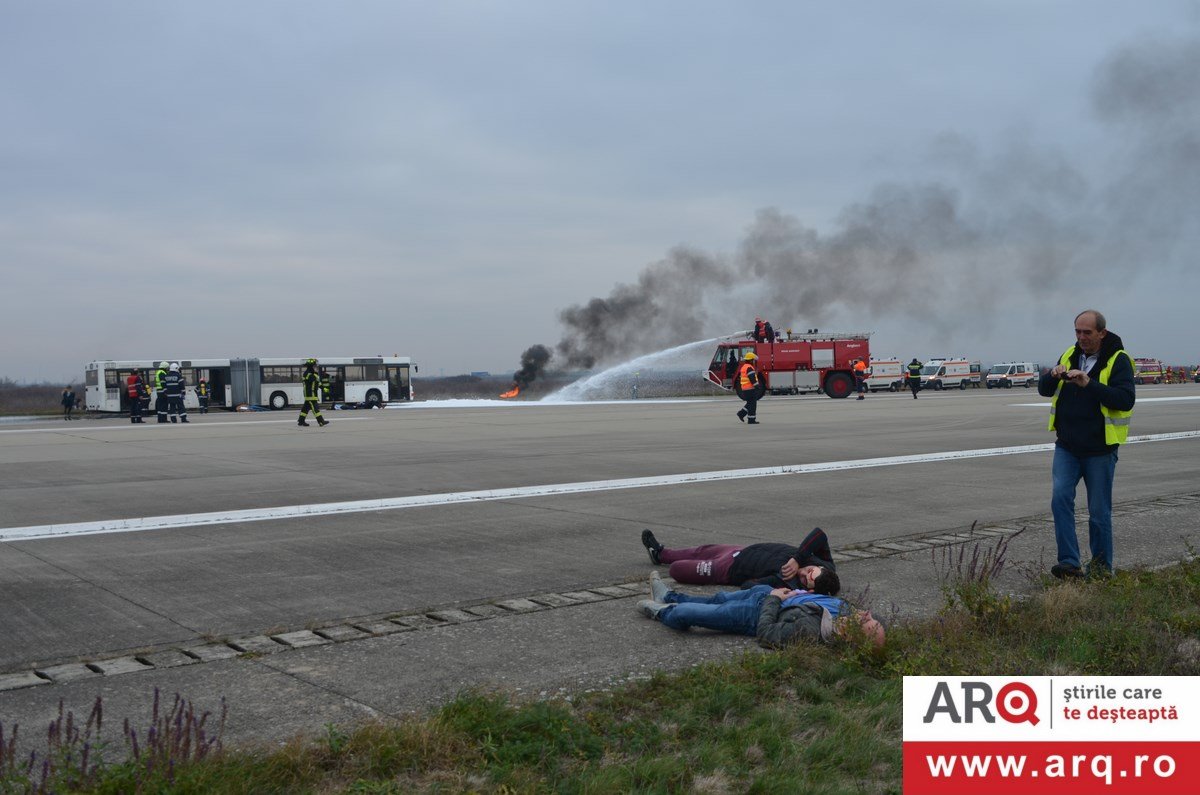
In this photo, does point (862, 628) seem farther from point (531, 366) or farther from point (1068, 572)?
point (531, 366)

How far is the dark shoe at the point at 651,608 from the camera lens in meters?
5.62

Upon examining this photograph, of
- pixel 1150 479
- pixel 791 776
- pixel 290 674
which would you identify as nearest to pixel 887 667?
pixel 791 776

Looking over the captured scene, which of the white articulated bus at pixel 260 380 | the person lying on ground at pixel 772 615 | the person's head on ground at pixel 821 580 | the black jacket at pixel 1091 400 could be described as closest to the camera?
the person lying on ground at pixel 772 615

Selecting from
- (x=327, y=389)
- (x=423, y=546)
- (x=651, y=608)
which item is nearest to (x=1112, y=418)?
(x=651, y=608)

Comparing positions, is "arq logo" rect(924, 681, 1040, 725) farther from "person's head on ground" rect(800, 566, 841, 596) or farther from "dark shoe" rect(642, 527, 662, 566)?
"dark shoe" rect(642, 527, 662, 566)

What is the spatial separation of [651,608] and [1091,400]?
325 cm

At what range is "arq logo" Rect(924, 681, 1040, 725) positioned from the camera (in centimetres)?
329

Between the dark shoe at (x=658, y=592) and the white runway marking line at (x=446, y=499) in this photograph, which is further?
the white runway marking line at (x=446, y=499)

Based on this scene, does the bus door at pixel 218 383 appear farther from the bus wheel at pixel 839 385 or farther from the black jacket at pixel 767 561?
the black jacket at pixel 767 561

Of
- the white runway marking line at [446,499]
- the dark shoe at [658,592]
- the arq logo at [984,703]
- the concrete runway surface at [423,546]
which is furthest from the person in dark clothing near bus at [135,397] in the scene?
the arq logo at [984,703]

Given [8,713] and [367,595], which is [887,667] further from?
[8,713]

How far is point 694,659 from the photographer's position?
4.95m

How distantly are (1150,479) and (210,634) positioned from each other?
11.1 m

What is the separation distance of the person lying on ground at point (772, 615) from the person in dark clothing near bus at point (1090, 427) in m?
2.07
